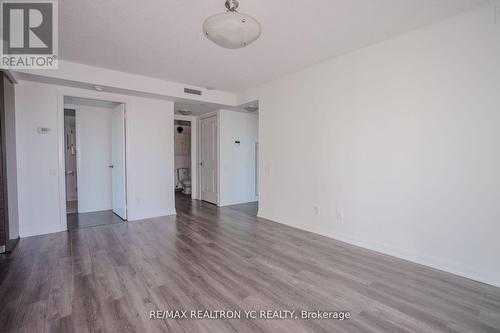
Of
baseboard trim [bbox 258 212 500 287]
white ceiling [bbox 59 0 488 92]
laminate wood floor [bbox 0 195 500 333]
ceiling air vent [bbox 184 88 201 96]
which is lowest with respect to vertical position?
laminate wood floor [bbox 0 195 500 333]

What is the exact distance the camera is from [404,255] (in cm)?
283

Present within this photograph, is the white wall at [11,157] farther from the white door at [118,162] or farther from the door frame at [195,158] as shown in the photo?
the door frame at [195,158]

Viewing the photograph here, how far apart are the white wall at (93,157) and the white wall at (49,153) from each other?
119cm

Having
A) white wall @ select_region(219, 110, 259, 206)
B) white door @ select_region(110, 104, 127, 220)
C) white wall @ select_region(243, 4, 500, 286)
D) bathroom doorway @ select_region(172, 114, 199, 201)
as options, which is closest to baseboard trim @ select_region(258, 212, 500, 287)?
white wall @ select_region(243, 4, 500, 286)

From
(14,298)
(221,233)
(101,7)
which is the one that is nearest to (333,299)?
(221,233)

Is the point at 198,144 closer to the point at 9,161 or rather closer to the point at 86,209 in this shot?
the point at 86,209

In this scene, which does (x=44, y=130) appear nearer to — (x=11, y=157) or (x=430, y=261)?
(x=11, y=157)

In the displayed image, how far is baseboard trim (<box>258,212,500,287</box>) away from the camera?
229cm

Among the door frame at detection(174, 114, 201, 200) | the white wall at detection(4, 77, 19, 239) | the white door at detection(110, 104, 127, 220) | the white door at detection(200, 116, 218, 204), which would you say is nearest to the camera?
the white wall at detection(4, 77, 19, 239)

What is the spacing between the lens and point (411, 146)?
9.07ft

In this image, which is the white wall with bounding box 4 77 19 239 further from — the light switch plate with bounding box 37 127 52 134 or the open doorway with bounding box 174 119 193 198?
the open doorway with bounding box 174 119 193 198

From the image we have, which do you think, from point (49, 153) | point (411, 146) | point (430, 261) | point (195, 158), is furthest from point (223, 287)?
point (195, 158)

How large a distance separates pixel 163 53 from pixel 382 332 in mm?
3742

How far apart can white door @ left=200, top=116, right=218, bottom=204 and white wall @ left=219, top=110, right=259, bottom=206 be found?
29 centimetres
